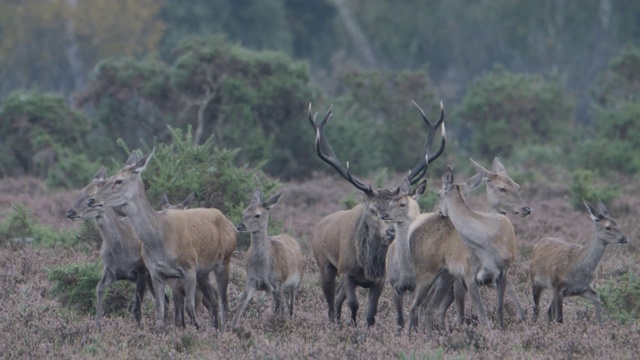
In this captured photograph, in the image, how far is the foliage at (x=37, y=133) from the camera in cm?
2616

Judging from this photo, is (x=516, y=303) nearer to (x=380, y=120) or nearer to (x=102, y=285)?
(x=102, y=285)

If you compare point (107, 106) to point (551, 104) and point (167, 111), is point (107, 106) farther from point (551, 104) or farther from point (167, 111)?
point (551, 104)

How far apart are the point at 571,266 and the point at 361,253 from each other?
206cm

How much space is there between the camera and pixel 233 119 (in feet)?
87.5

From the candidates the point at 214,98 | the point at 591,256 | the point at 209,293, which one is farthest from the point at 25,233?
the point at 214,98

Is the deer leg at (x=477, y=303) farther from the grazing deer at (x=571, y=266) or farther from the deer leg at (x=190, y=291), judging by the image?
the deer leg at (x=190, y=291)

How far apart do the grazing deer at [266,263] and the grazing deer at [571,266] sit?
96.5 inches

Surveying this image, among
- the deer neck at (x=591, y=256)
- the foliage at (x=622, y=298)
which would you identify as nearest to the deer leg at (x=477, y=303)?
the deer neck at (x=591, y=256)

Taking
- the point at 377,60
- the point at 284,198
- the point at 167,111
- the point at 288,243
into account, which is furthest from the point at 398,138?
the point at 377,60

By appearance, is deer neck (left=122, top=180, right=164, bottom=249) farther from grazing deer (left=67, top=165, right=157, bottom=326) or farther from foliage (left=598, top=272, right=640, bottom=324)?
foliage (left=598, top=272, right=640, bottom=324)

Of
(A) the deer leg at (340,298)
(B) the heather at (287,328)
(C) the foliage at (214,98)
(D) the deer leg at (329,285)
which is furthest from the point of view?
(C) the foliage at (214,98)

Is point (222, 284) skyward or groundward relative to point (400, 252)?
groundward

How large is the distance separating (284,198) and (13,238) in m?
6.84

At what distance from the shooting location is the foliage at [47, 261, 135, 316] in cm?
1226
